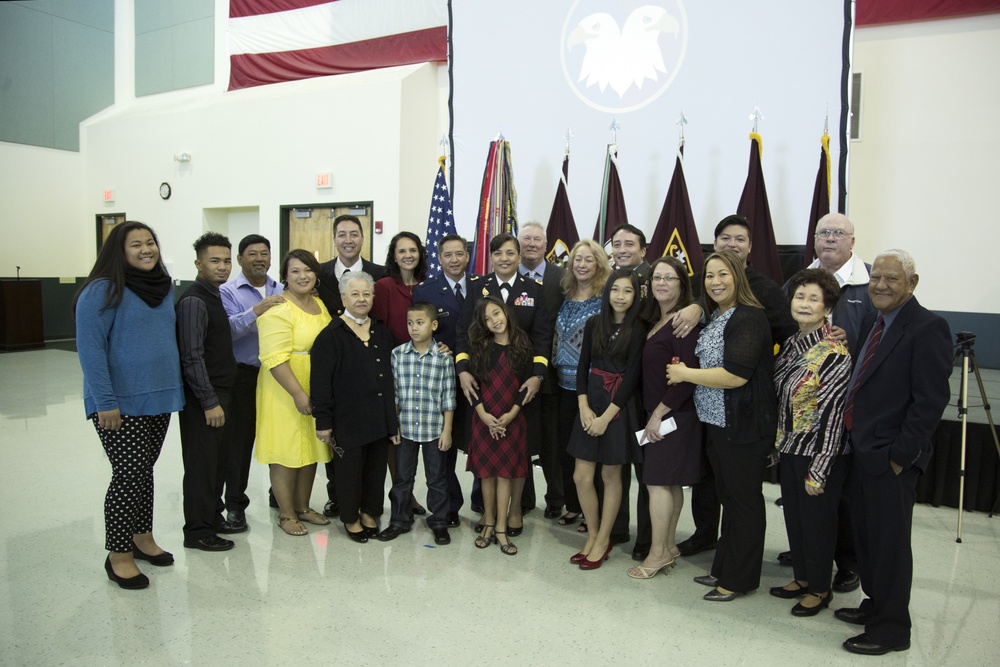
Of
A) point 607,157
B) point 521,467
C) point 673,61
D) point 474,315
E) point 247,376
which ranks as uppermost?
point 673,61

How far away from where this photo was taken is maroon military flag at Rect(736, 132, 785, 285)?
15.3 ft

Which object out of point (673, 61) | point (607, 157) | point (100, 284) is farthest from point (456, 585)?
point (673, 61)

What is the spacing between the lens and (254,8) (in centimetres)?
830

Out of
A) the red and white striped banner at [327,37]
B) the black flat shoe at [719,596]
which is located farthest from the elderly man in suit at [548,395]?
the red and white striped banner at [327,37]

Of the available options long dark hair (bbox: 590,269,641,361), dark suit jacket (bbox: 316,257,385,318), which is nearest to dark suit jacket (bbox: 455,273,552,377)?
long dark hair (bbox: 590,269,641,361)

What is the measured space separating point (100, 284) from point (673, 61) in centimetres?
429

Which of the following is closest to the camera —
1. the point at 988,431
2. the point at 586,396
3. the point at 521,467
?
the point at 586,396

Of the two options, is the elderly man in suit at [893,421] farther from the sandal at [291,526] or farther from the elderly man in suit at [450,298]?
the sandal at [291,526]

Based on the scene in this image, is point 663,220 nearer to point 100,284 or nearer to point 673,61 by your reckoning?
point 673,61

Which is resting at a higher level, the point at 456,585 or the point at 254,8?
the point at 254,8

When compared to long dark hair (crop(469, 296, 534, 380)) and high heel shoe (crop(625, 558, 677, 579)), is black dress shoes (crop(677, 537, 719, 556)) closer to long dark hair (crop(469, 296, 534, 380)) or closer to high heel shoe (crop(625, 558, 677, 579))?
high heel shoe (crop(625, 558, 677, 579))

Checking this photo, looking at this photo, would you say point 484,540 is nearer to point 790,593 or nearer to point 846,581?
point 790,593

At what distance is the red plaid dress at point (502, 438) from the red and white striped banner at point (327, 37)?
5074mm

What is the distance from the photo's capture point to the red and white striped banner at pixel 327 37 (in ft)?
23.8
